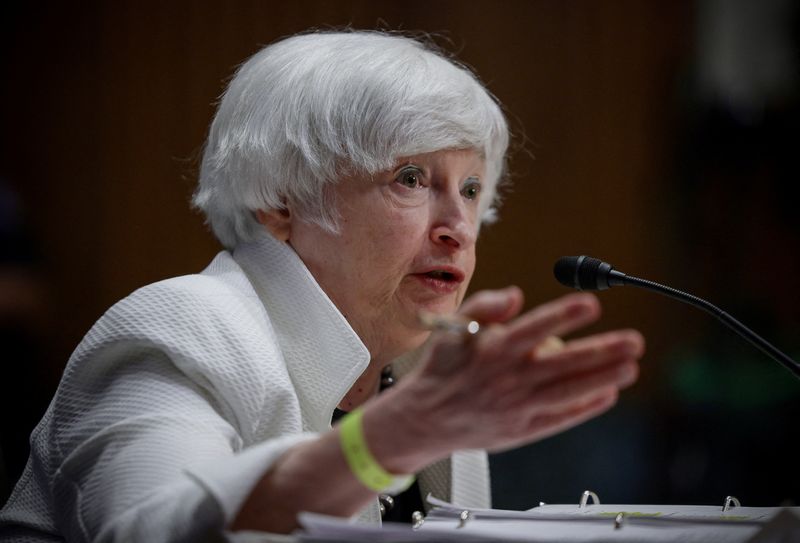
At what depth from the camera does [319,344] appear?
152cm

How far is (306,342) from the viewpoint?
5.00 ft

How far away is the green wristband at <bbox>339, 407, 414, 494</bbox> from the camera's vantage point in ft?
3.18

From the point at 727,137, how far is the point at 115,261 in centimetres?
216

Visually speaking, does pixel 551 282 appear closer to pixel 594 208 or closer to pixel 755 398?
pixel 594 208

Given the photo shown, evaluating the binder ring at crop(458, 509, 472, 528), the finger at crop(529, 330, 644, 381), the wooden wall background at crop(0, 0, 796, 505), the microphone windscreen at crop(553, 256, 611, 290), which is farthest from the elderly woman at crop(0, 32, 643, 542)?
the wooden wall background at crop(0, 0, 796, 505)

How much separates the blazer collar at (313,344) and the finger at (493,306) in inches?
23.0

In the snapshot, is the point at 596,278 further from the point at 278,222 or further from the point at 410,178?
the point at 278,222

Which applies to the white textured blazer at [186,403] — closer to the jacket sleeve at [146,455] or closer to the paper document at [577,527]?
the jacket sleeve at [146,455]

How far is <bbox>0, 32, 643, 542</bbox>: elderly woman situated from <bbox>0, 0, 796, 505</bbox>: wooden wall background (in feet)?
4.85

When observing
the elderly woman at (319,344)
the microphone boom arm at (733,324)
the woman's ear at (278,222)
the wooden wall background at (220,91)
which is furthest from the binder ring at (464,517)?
the wooden wall background at (220,91)

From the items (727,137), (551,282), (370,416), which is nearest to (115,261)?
(551,282)

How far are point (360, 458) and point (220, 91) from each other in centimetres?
263

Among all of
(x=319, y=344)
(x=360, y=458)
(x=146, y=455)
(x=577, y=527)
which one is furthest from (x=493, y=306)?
(x=319, y=344)

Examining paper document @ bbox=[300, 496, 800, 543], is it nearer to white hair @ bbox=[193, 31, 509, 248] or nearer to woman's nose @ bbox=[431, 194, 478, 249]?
woman's nose @ bbox=[431, 194, 478, 249]
